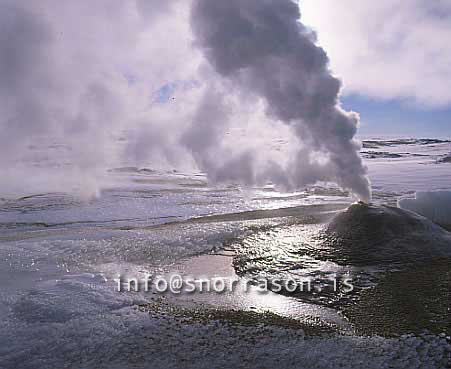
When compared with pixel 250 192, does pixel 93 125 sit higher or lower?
higher

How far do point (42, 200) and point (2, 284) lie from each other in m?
7.89

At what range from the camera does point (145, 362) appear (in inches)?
156

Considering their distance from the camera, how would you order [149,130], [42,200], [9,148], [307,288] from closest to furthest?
[307,288]
[42,200]
[149,130]
[9,148]

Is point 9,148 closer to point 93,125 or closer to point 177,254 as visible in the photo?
point 93,125

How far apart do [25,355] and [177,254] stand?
11.4ft

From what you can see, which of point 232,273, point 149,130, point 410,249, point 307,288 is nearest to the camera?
point 307,288

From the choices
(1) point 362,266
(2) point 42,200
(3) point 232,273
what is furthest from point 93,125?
(1) point 362,266

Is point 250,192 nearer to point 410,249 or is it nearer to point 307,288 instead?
point 410,249

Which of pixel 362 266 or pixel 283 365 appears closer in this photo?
pixel 283 365

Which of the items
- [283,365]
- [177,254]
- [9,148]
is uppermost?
[9,148]

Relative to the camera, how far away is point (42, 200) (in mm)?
13148

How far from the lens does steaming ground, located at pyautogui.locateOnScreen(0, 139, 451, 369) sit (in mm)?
4082

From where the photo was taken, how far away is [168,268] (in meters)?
6.62

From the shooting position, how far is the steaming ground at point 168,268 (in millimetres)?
4082
